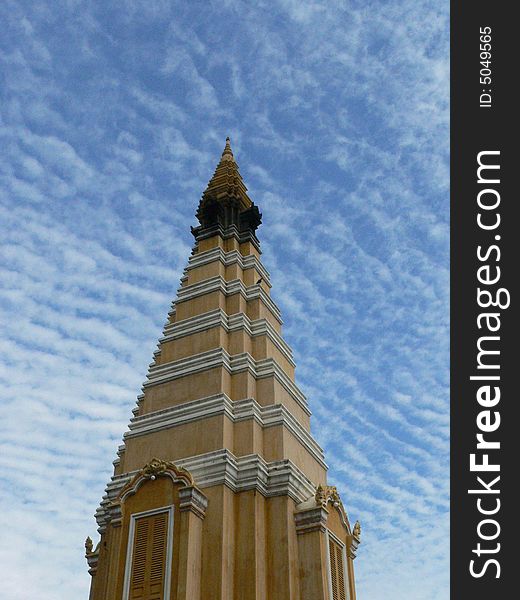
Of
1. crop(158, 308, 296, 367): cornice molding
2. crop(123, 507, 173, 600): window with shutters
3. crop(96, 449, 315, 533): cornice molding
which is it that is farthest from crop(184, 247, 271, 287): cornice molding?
crop(123, 507, 173, 600): window with shutters

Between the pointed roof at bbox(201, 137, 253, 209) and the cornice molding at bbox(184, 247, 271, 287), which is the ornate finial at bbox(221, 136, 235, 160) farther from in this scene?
the cornice molding at bbox(184, 247, 271, 287)

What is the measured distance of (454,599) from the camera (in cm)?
1527

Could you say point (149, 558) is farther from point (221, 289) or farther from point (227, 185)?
point (227, 185)

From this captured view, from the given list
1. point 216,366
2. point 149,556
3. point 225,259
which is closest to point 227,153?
point 225,259

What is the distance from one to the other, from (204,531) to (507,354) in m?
10.1

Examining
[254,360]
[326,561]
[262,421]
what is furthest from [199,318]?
[326,561]

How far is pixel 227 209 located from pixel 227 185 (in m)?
1.60

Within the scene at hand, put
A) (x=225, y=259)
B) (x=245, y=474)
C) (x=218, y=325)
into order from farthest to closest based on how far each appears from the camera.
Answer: (x=225, y=259) < (x=218, y=325) < (x=245, y=474)

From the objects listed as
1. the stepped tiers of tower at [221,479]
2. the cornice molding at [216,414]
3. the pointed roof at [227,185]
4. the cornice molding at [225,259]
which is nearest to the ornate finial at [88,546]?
the stepped tiers of tower at [221,479]

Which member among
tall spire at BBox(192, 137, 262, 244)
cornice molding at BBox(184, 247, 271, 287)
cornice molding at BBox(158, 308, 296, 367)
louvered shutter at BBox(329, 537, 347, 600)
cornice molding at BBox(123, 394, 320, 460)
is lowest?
louvered shutter at BBox(329, 537, 347, 600)

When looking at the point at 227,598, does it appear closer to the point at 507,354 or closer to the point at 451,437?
the point at 451,437

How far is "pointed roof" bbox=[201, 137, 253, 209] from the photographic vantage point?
34125 mm

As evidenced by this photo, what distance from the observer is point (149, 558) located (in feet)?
69.4

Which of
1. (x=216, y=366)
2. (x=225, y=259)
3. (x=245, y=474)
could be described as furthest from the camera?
(x=225, y=259)
